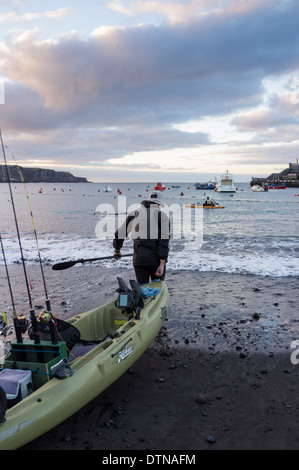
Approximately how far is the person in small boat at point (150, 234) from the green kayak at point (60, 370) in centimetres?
99

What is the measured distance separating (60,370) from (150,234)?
122 inches

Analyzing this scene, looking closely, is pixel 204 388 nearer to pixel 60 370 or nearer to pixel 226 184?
pixel 60 370

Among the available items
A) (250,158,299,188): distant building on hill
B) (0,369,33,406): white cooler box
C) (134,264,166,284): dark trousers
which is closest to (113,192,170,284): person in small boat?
(134,264,166,284): dark trousers

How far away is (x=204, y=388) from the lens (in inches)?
190

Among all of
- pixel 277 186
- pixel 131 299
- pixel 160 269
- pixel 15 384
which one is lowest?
pixel 15 384

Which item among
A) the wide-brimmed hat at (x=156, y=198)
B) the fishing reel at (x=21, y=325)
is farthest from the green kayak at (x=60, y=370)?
the wide-brimmed hat at (x=156, y=198)

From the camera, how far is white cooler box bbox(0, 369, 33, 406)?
364 cm

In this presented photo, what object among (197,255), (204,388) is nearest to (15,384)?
(204,388)

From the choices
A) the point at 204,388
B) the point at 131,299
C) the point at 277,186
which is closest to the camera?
the point at 204,388

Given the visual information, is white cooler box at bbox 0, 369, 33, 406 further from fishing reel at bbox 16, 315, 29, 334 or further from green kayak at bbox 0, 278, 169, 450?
fishing reel at bbox 16, 315, 29, 334

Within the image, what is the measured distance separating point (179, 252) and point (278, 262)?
463 centimetres

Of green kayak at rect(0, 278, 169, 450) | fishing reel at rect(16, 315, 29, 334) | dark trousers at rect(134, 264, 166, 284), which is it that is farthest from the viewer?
dark trousers at rect(134, 264, 166, 284)

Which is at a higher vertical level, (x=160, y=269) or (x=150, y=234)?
(x=150, y=234)

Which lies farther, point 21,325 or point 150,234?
point 150,234
